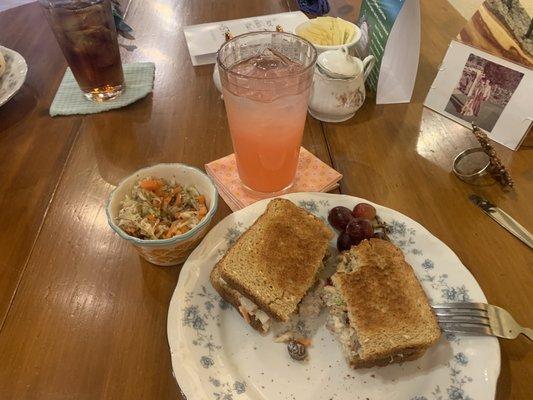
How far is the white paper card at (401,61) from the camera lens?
3.91ft

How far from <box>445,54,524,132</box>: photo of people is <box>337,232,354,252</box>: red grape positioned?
61cm

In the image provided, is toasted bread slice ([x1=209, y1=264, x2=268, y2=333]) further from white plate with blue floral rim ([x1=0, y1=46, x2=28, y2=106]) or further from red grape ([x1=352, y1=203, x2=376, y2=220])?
white plate with blue floral rim ([x1=0, y1=46, x2=28, y2=106])

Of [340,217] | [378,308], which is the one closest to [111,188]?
[340,217]

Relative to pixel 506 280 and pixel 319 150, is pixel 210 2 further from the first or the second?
pixel 506 280

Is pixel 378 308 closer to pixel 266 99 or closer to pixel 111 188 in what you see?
pixel 266 99

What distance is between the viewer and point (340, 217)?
0.92 meters

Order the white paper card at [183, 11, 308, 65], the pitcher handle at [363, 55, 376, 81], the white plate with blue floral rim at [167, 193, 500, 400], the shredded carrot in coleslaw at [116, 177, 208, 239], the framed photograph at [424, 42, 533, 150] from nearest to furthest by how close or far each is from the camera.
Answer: the white plate with blue floral rim at [167, 193, 500, 400] < the shredded carrot in coleslaw at [116, 177, 208, 239] < the framed photograph at [424, 42, 533, 150] < the pitcher handle at [363, 55, 376, 81] < the white paper card at [183, 11, 308, 65]

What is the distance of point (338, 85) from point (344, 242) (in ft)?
1.59

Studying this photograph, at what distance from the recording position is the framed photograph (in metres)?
1.05

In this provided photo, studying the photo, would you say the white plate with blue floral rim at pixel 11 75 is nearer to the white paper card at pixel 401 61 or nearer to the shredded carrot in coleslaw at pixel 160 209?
the shredded carrot in coleslaw at pixel 160 209

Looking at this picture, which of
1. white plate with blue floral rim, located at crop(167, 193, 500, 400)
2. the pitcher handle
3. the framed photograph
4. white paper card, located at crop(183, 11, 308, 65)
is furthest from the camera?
white paper card, located at crop(183, 11, 308, 65)

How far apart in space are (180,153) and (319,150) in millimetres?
412

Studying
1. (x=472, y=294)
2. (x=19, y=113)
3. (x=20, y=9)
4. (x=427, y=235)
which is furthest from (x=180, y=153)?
(x=20, y=9)

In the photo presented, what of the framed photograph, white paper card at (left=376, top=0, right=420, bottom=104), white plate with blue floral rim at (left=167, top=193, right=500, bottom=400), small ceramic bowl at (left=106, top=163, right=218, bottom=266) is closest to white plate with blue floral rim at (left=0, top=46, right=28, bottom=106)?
small ceramic bowl at (left=106, top=163, right=218, bottom=266)
